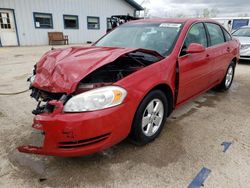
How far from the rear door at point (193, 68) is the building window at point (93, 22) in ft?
52.0

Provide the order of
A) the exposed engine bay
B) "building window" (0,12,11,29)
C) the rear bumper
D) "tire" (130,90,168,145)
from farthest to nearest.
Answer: "building window" (0,12,11,29) → "tire" (130,90,168,145) → the exposed engine bay → the rear bumper

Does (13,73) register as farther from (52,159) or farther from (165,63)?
(165,63)

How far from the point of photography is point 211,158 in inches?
97.0

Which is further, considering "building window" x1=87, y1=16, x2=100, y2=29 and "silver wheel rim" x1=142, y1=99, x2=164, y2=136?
"building window" x1=87, y1=16, x2=100, y2=29

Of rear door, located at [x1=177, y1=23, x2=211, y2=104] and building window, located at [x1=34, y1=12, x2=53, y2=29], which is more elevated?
building window, located at [x1=34, y1=12, x2=53, y2=29]

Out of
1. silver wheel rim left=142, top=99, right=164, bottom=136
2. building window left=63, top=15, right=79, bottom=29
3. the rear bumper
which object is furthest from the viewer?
building window left=63, top=15, right=79, bottom=29

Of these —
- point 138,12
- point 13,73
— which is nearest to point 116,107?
point 13,73

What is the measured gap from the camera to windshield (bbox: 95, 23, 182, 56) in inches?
120

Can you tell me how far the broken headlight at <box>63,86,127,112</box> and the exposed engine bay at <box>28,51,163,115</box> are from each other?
18cm

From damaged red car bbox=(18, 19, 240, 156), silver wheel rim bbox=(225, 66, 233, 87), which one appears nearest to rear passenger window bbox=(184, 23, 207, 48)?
damaged red car bbox=(18, 19, 240, 156)

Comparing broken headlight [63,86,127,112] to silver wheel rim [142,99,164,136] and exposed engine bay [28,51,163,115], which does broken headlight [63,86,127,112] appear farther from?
silver wheel rim [142,99,164,136]

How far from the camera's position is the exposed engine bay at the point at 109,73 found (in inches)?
90.0

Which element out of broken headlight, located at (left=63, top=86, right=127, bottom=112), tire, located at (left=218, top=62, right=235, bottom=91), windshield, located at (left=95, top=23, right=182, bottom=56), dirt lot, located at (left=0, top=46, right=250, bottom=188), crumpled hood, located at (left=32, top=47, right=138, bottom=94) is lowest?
dirt lot, located at (left=0, top=46, right=250, bottom=188)

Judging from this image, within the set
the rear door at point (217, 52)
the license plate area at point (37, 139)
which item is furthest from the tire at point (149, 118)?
the rear door at point (217, 52)
